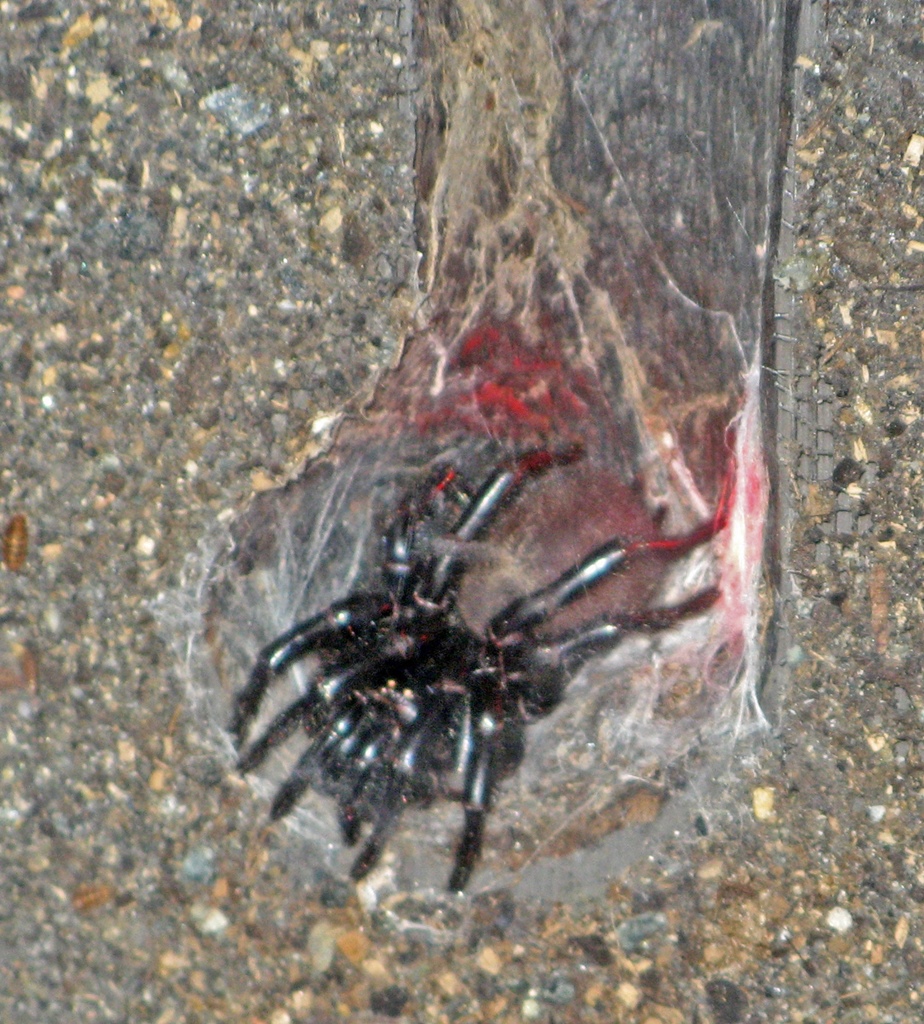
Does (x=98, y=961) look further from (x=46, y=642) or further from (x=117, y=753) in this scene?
(x=46, y=642)

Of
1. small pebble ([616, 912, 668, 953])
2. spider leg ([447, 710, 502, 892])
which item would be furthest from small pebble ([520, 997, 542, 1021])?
spider leg ([447, 710, 502, 892])

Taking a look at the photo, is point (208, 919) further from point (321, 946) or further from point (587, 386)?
point (587, 386)

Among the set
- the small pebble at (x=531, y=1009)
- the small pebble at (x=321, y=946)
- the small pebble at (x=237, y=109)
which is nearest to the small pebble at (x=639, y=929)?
the small pebble at (x=531, y=1009)

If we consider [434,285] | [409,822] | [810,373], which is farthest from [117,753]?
[810,373]

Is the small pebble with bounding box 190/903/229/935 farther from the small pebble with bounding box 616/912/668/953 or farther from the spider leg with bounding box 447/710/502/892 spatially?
the small pebble with bounding box 616/912/668/953

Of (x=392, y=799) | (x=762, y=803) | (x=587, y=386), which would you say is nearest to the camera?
(x=587, y=386)

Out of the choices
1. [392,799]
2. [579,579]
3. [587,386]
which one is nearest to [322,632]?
[392,799]
